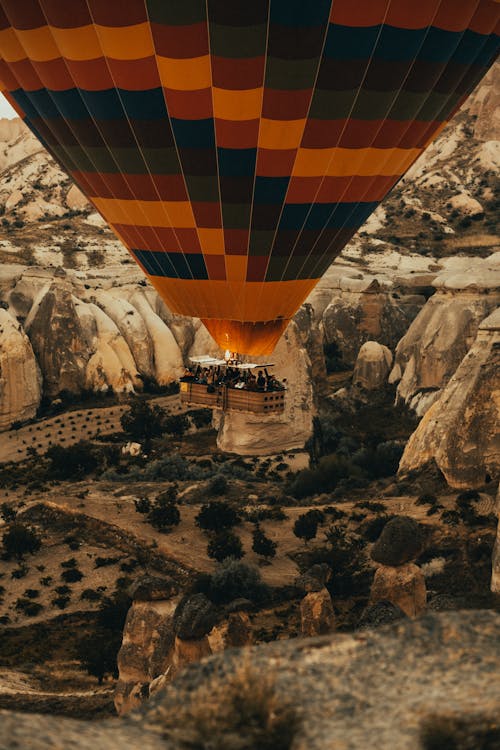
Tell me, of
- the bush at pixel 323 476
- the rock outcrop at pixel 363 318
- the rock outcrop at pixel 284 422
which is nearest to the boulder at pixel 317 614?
the bush at pixel 323 476

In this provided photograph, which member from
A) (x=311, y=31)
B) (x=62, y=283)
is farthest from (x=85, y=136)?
(x=62, y=283)

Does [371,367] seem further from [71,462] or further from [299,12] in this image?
[299,12]

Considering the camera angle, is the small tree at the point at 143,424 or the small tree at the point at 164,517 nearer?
the small tree at the point at 164,517

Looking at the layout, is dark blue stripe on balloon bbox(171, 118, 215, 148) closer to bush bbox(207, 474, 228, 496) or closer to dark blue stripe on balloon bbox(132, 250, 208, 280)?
dark blue stripe on balloon bbox(132, 250, 208, 280)

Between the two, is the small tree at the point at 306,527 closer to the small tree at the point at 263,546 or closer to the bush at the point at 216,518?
the small tree at the point at 263,546

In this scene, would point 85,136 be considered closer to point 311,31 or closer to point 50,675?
point 311,31

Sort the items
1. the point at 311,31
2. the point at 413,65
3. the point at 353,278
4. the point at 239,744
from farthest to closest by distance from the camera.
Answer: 1. the point at 353,278
2. the point at 413,65
3. the point at 311,31
4. the point at 239,744
